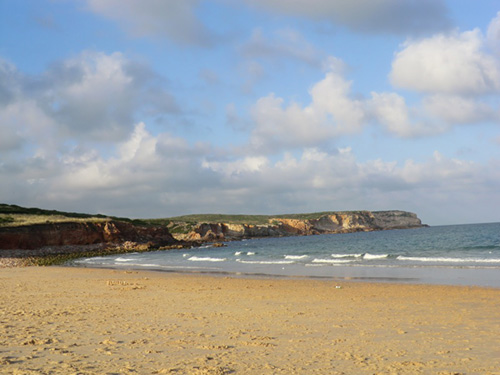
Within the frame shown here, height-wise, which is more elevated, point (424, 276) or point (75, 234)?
point (75, 234)

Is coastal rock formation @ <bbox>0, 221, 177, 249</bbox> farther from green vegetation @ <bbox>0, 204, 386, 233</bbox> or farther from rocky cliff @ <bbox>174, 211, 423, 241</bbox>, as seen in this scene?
rocky cliff @ <bbox>174, 211, 423, 241</bbox>

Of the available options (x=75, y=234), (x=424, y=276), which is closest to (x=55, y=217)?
(x=75, y=234)

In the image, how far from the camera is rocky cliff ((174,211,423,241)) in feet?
408

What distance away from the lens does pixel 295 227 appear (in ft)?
541

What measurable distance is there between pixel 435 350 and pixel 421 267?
2260cm

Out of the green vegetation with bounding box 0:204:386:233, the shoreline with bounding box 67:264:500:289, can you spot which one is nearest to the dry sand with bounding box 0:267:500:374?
the shoreline with bounding box 67:264:500:289

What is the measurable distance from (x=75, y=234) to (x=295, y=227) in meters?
104

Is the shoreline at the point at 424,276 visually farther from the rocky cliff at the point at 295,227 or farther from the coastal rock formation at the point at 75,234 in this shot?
the rocky cliff at the point at 295,227

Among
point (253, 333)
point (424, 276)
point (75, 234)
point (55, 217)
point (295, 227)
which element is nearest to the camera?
point (253, 333)

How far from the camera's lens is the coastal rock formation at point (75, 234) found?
62906mm

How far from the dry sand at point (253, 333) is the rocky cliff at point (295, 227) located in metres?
100.0

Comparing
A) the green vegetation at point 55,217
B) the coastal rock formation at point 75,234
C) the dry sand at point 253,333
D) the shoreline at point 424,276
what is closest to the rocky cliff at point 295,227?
the green vegetation at point 55,217

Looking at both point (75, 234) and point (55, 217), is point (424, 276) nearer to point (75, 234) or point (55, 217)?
point (75, 234)

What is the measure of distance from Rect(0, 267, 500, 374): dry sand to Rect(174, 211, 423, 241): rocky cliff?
99961 mm
